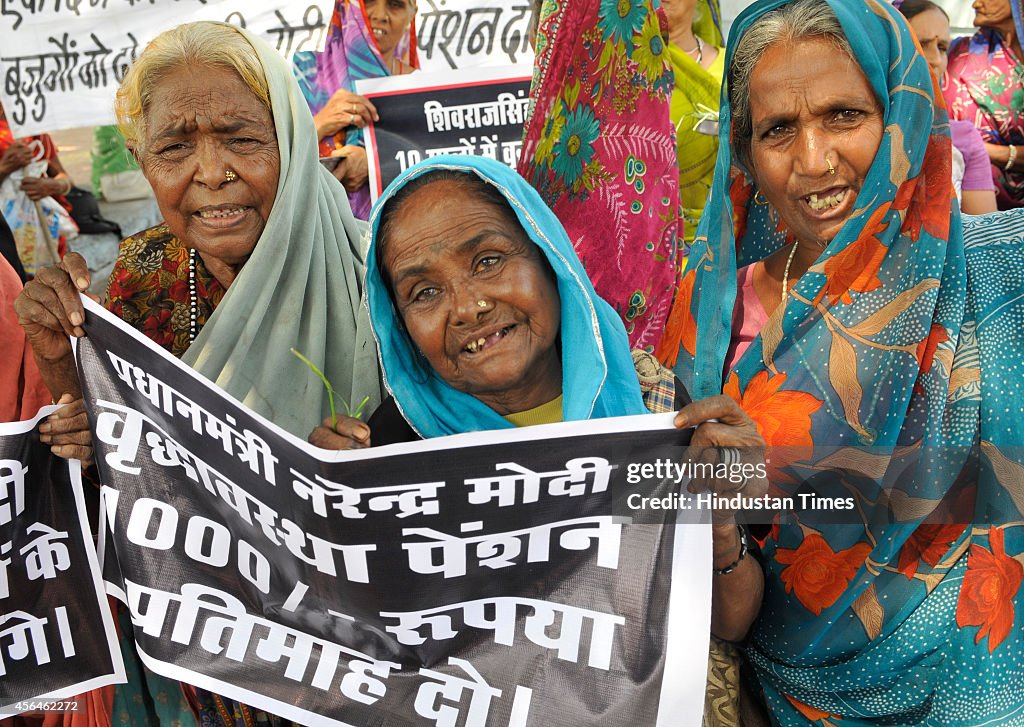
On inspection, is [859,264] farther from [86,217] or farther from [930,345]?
[86,217]

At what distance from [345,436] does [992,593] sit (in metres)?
1.28

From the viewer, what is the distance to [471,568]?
194 cm

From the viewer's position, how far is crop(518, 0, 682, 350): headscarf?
9.21 ft

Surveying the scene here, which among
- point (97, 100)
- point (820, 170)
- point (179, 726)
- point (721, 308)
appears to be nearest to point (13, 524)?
point (179, 726)

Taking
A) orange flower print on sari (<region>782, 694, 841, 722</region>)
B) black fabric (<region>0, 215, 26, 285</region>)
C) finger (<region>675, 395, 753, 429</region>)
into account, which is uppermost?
black fabric (<region>0, 215, 26, 285</region>)

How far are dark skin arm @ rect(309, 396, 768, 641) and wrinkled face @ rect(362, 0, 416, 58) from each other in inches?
108

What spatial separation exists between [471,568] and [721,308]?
0.91 metres

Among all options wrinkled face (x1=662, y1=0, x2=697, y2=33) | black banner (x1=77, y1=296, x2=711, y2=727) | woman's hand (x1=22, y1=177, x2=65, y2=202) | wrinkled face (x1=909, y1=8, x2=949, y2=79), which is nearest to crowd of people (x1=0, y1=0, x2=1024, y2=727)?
black banner (x1=77, y1=296, x2=711, y2=727)

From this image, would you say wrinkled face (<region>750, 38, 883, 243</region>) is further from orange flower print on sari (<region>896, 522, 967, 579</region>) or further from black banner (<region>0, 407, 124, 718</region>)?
black banner (<region>0, 407, 124, 718</region>)

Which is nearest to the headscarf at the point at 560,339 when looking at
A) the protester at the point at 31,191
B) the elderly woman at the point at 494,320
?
the elderly woman at the point at 494,320

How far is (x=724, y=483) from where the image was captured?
1816 mm

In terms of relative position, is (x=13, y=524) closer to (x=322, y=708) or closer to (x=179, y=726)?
(x=179, y=726)

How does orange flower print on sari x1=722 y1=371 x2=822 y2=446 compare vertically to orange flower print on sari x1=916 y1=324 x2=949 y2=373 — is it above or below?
below

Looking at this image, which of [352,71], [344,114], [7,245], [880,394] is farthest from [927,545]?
[352,71]
